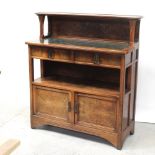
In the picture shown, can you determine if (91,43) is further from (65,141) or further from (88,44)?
(65,141)

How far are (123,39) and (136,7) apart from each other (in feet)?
1.66

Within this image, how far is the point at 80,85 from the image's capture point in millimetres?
3012

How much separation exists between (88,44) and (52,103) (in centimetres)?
72

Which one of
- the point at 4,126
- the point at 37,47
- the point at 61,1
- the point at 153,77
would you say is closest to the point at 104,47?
the point at 37,47

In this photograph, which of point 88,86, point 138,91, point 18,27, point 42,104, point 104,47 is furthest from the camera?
point 18,27

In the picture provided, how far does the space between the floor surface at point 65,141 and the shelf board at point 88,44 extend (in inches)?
36.3

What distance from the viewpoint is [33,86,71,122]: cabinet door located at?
9.94 ft

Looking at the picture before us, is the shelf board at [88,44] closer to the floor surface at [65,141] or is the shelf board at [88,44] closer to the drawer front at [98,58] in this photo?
the drawer front at [98,58]

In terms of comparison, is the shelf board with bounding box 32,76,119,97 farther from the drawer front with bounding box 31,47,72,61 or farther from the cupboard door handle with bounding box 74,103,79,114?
the drawer front with bounding box 31,47,72,61

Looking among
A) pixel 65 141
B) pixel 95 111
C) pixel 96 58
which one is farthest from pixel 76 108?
pixel 96 58

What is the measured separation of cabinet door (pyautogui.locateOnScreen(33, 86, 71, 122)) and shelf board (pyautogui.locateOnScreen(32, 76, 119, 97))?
6 centimetres

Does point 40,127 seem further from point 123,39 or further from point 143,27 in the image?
point 143,27

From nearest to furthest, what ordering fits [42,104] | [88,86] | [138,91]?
1. [88,86]
2. [42,104]
3. [138,91]

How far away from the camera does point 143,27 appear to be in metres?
3.29
